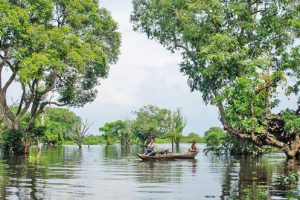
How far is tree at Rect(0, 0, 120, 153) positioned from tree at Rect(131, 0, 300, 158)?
7.29 meters

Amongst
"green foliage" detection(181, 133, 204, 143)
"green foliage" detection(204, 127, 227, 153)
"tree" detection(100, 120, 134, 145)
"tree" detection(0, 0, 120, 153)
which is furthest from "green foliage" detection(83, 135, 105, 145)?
"tree" detection(0, 0, 120, 153)

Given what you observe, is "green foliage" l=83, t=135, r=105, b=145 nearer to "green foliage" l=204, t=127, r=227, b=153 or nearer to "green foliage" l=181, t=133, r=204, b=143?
"green foliage" l=181, t=133, r=204, b=143

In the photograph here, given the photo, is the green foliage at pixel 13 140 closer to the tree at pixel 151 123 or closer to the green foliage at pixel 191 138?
the tree at pixel 151 123

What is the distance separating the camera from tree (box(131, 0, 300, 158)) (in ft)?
111

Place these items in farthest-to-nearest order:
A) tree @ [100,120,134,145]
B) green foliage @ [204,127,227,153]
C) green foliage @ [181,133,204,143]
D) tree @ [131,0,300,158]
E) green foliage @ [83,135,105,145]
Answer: green foliage @ [83,135,105,145] < green foliage @ [181,133,204,143] < tree @ [100,120,134,145] < green foliage @ [204,127,227,153] < tree @ [131,0,300,158]

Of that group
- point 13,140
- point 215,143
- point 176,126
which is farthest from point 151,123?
point 13,140

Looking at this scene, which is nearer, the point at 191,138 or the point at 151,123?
the point at 151,123

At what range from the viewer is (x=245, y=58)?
3600 centimetres

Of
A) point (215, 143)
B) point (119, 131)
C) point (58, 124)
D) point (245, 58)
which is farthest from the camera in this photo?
point (119, 131)

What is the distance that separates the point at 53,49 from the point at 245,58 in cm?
1485

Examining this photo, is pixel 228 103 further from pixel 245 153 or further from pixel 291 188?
pixel 291 188

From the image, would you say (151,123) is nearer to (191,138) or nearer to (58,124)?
(58,124)

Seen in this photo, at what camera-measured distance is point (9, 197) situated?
45.3ft

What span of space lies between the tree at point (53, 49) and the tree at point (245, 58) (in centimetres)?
729
